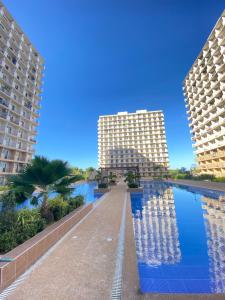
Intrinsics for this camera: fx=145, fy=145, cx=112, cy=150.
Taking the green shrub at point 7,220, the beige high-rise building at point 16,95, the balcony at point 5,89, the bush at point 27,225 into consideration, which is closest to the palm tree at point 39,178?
the bush at point 27,225

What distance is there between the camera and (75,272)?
360 cm

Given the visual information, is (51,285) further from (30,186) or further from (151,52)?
(151,52)

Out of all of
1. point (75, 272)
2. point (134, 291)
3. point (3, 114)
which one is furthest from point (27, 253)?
point (3, 114)

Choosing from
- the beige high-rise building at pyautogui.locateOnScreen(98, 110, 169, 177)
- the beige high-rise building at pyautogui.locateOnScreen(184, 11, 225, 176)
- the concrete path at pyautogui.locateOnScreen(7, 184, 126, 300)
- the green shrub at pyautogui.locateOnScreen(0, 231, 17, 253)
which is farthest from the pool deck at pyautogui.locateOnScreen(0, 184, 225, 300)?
the beige high-rise building at pyautogui.locateOnScreen(98, 110, 169, 177)

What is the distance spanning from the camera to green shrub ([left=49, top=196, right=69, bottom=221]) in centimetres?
701

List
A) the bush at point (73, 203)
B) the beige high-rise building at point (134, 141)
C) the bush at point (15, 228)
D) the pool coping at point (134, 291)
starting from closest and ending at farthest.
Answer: the pool coping at point (134, 291) → the bush at point (15, 228) → the bush at point (73, 203) → the beige high-rise building at point (134, 141)

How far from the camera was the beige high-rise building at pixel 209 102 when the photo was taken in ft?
106

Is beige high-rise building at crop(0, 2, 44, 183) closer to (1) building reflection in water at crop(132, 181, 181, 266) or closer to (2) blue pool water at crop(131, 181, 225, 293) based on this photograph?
(1) building reflection in water at crop(132, 181, 181, 266)

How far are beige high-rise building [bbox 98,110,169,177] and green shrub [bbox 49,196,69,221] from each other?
59.8 m

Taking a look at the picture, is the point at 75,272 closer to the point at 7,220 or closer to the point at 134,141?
the point at 7,220

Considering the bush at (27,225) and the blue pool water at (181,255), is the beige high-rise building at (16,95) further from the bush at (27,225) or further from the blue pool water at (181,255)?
the blue pool water at (181,255)

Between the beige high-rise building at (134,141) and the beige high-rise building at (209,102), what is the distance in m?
22.5

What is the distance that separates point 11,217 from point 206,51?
50.2m

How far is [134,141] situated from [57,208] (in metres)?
66.0
